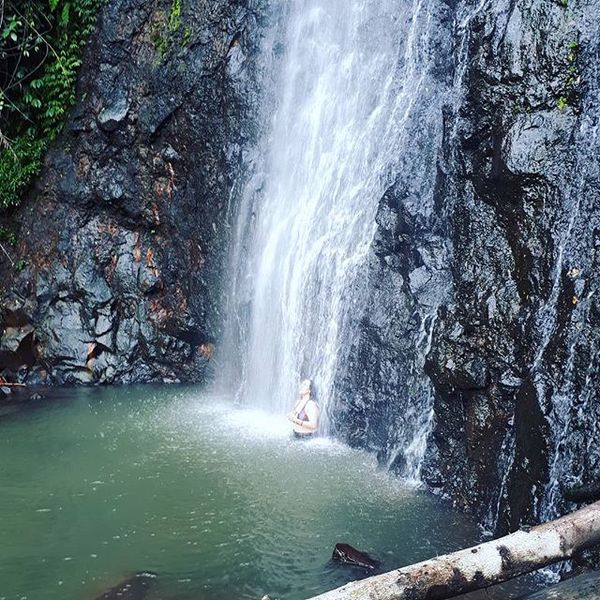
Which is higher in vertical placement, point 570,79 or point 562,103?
point 570,79

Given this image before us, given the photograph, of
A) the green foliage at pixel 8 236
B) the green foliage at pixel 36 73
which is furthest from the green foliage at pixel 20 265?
the green foliage at pixel 36 73

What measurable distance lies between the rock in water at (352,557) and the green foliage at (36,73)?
11017 millimetres

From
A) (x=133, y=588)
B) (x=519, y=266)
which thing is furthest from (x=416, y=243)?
(x=133, y=588)

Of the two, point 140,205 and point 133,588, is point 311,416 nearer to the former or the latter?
point 133,588

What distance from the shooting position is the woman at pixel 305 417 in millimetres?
9695

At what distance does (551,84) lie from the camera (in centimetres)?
714

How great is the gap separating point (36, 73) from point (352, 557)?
12517mm

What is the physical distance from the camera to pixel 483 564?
14.3 ft

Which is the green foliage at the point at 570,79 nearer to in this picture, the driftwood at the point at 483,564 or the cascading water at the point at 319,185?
the cascading water at the point at 319,185

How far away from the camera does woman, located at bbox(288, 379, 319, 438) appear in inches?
382

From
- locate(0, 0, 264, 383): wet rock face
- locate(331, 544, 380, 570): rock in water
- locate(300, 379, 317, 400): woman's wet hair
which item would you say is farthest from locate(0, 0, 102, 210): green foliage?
locate(331, 544, 380, 570): rock in water

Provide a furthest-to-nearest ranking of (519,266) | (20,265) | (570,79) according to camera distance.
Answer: (20,265)
(519,266)
(570,79)

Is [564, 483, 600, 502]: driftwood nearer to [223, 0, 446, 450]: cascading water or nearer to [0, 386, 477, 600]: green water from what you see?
[0, 386, 477, 600]: green water

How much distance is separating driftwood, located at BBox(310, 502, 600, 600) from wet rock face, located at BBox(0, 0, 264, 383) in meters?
9.80
